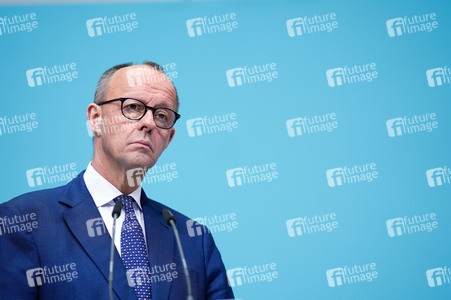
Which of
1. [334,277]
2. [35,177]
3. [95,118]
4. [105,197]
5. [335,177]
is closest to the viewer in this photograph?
[105,197]

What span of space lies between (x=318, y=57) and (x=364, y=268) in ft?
5.13

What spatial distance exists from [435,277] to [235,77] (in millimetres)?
2013

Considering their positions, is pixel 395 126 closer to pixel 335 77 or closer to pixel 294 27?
pixel 335 77

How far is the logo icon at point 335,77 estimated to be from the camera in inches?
123

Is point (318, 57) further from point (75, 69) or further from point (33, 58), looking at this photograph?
point (33, 58)

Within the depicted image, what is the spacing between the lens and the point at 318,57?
317 cm

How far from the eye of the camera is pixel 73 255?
1637mm

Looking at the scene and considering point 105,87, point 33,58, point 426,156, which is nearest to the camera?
point 105,87

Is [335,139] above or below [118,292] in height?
above

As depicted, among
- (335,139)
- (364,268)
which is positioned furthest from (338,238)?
(335,139)

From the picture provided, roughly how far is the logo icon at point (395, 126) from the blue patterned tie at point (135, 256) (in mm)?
2120

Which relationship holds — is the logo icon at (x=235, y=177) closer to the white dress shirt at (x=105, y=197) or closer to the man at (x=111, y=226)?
the man at (x=111, y=226)

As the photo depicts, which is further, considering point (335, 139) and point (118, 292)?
point (335, 139)

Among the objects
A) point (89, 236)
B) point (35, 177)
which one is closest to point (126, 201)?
point (89, 236)
